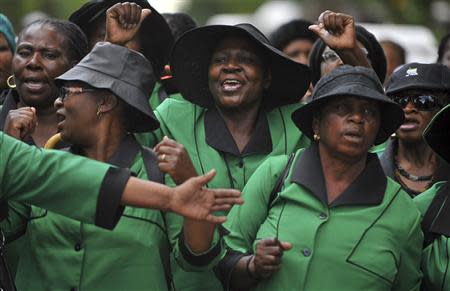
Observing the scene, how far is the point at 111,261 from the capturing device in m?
6.39

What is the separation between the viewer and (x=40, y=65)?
7.57 m

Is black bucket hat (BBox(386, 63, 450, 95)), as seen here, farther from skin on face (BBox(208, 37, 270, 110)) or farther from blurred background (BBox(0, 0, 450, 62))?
blurred background (BBox(0, 0, 450, 62))

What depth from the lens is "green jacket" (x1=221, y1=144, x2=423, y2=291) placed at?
253 inches

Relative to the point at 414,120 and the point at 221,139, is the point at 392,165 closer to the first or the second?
the point at 414,120

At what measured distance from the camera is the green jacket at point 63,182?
18.9ft

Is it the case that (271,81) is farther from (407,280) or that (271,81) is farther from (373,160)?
(407,280)

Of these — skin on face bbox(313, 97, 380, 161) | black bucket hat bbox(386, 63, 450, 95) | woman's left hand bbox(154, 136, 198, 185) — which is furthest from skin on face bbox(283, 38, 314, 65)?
woman's left hand bbox(154, 136, 198, 185)

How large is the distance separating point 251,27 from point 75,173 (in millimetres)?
2051

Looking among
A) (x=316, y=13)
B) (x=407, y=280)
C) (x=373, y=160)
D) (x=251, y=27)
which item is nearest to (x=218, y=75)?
(x=251, y=27)

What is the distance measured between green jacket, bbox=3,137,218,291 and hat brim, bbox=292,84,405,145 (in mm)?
954

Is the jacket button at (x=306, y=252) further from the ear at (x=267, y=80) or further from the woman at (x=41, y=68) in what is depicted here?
the woman at (x=41, y=68)

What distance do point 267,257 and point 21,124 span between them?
1.42 m

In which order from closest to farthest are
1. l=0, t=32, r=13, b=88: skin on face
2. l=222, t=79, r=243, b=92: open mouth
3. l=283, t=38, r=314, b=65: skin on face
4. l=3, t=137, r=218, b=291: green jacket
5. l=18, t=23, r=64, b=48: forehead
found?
l=3, t=137, r=218, b=291: green jacket < l=222, t=79, r=243, b=92: open mouth < l=18, t=23, r=64, b=48: forehead < l=0, t=32, r=13, b=88: skin on face < l=283, t=38, r=314, b=65: skin on face

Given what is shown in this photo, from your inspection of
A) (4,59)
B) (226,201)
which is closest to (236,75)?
(226,201)
